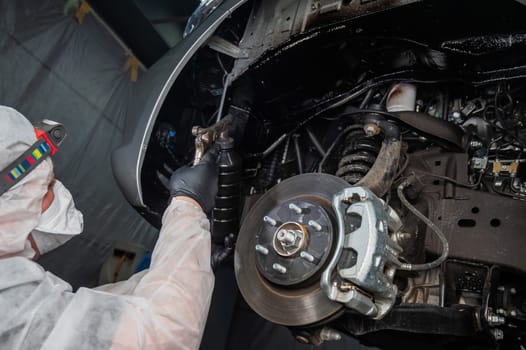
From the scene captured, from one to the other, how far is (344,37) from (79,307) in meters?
0.97

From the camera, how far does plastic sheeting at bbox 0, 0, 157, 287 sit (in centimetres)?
224

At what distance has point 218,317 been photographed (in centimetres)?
235

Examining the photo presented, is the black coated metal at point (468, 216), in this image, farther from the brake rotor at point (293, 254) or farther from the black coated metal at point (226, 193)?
the black coated metal at point (226, 193)

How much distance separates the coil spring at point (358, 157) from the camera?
1067 mm

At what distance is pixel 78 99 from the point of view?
2.68 meters

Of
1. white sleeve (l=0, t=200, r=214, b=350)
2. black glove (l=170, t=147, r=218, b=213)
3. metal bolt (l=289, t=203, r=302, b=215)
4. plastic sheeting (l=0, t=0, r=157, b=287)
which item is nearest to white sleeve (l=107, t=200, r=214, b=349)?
white sleeve (l=0, t=200, r=214, b=350)

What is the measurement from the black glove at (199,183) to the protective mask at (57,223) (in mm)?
283

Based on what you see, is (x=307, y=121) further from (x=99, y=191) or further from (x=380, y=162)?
(x=99, y=191)

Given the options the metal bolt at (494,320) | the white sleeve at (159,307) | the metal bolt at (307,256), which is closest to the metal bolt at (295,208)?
the metal bolt at (307,256)

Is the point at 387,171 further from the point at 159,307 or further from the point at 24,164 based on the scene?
the point at 24,164

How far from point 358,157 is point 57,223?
847 millimetres

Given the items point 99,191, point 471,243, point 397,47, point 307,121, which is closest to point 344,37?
point 397,47

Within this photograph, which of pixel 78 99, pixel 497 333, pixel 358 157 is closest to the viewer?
pixel 497 333

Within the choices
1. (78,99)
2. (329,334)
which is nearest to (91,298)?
→ (329,334)
